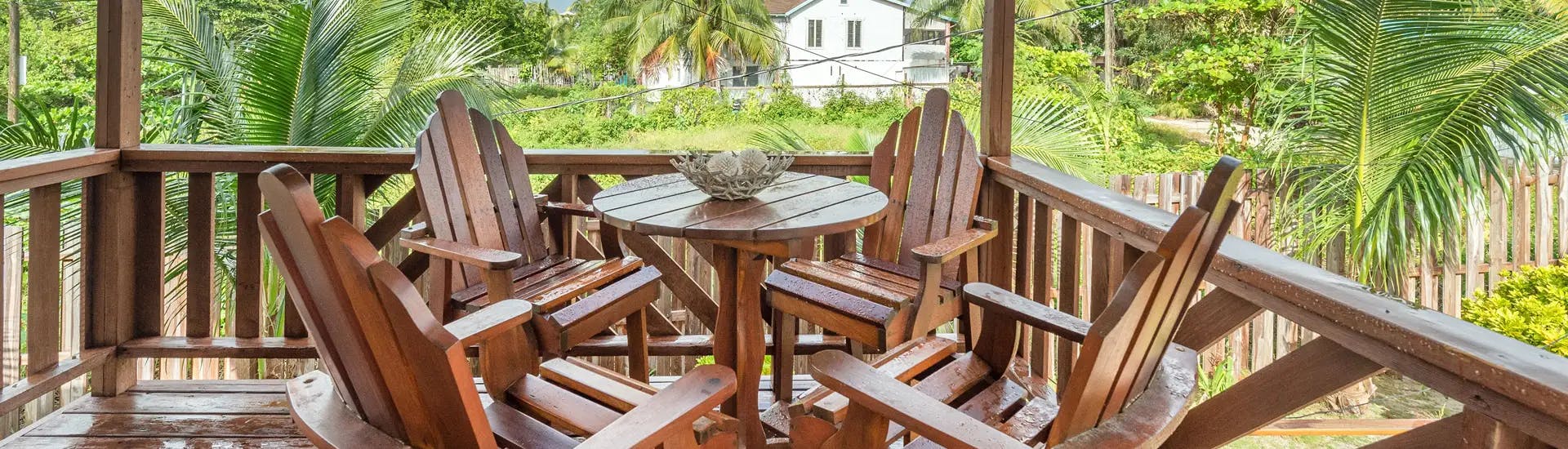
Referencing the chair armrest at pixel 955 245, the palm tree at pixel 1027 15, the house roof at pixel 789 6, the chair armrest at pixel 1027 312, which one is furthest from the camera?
the house roof at pixel 789 6

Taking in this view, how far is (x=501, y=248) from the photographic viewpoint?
252cm

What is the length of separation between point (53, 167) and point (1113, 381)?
235 centimetres

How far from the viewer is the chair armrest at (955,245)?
2.06m

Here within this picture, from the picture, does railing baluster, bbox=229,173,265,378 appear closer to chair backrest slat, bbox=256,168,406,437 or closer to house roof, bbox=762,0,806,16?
chair backrest slat, bbox=256,168,406,437

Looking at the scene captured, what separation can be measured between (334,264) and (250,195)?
1.78 m

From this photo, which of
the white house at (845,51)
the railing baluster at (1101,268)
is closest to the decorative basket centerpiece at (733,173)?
the railing baluster at (1101,268)

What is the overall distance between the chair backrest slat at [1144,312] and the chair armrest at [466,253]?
4.20 ft

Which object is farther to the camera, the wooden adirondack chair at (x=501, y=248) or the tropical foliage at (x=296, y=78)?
the tropical foliage at (x=296, y=78)

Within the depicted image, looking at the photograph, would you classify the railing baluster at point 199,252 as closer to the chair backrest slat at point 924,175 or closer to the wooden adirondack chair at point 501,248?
the wooden adirondack chair at point 501,248

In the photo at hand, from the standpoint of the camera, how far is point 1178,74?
12492 mm

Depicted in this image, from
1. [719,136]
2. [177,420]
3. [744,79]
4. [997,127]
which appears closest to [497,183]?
[177,420]

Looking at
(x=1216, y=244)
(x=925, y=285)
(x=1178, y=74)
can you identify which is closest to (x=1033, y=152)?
(x=925, y=285)

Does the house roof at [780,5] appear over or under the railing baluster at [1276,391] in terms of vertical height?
over

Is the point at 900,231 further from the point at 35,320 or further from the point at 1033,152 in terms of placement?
the point at 1033,152
